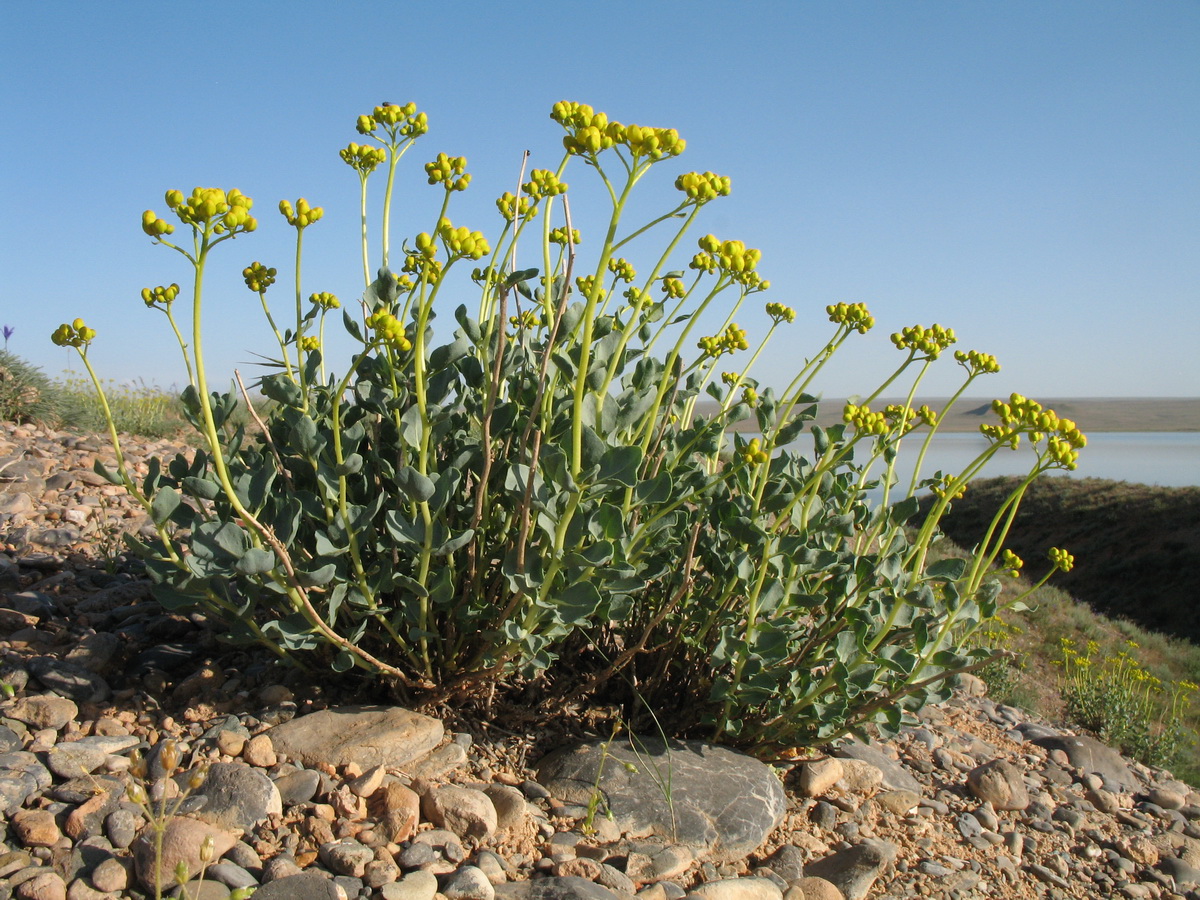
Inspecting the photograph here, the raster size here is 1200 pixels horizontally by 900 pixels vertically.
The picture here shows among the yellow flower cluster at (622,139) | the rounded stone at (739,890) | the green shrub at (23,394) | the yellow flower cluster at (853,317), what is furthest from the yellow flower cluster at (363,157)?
the green shrub at (23,394)

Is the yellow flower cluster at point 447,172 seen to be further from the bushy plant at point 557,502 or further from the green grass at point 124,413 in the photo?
the green grass at point 124,413

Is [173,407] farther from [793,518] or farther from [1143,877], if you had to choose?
[1143,877]

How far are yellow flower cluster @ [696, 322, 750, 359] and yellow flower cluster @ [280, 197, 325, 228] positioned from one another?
118 cm

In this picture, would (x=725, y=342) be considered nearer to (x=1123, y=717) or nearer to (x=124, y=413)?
(x=1123, y=717)

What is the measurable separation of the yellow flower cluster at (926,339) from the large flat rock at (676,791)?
1.42m

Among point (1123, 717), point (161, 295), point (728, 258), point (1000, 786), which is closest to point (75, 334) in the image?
point (161, 295)

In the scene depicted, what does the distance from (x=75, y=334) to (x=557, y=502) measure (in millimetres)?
1228

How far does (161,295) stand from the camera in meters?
1.93

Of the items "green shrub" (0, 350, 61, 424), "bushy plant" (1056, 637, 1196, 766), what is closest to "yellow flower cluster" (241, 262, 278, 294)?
"bushy plant" (1056, 637, 1196, 766)

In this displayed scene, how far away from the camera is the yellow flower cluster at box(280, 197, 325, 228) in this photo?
1960mm

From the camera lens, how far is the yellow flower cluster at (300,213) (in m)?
1.96

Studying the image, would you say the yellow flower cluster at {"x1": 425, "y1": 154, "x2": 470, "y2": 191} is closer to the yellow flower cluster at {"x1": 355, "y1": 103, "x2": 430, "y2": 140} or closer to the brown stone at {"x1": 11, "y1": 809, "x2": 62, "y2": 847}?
the yellow flower cluster at {"x1": 355, "y1": 103, "x2": 430, "y2": 140}

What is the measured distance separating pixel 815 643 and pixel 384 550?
133 centimetres

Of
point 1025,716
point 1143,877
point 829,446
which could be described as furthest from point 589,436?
point 1025,716
